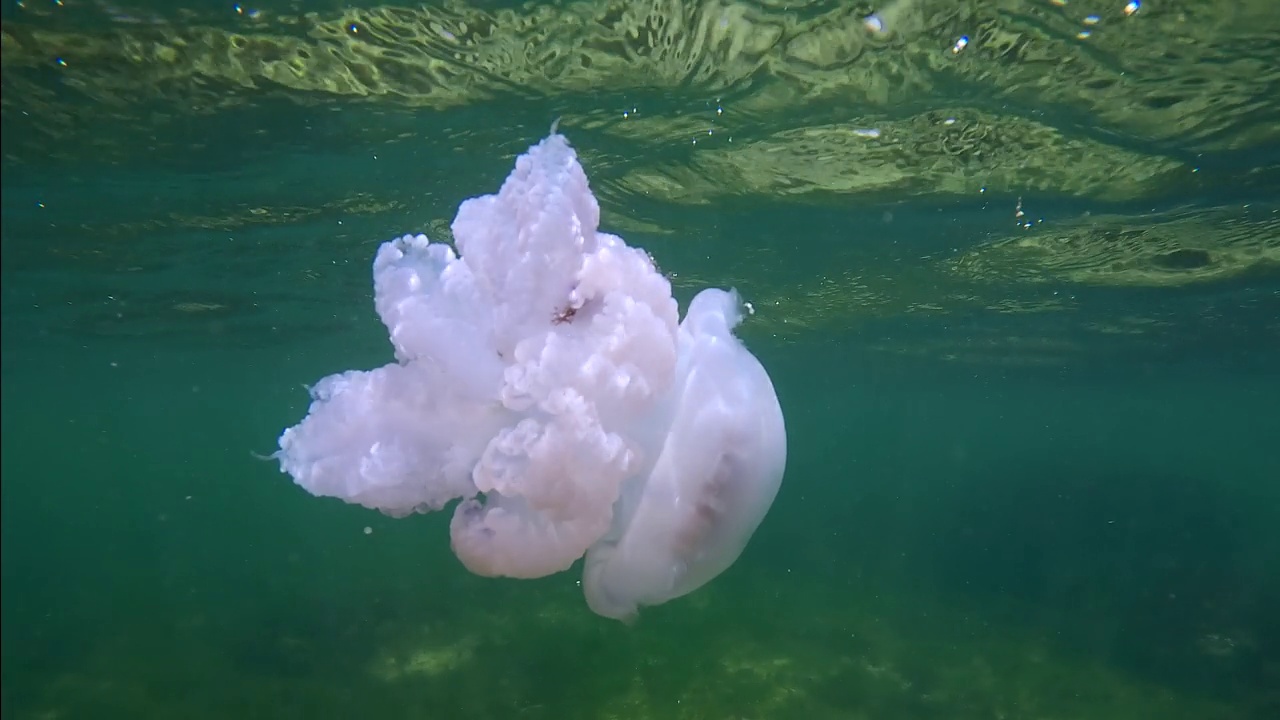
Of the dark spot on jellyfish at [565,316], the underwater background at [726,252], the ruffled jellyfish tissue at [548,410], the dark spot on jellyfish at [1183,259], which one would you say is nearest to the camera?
the ruffled jellyfish tissue at [548,410]

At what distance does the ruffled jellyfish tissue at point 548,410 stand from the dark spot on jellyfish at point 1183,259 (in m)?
10.8

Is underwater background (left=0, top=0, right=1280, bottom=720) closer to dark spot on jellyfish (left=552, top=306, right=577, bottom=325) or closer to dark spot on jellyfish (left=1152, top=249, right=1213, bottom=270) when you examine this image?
dark spot on jellyfish (left=1152, top=249, right=1213, bottom=270)

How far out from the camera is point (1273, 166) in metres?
8.17

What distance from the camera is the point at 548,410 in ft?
9.25

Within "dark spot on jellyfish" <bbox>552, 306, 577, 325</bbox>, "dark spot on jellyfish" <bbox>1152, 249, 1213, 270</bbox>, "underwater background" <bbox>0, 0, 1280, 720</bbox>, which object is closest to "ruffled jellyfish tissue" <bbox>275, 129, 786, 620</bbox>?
"dark spot on jellyfish" <bbox>552, 306, 577, 325</bbox>

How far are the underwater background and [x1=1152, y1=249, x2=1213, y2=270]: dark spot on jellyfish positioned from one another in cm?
15

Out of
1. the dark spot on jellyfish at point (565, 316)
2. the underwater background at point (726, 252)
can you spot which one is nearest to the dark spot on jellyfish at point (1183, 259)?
the underwater background at point (726, 252)

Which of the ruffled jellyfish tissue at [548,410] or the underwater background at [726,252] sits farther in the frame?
the underwater background at [726,252]

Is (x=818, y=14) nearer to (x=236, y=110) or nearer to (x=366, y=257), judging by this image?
(x=236, y=110)

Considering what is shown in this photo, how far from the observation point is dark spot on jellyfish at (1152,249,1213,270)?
11.4 metres

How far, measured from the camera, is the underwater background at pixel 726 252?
246 inches

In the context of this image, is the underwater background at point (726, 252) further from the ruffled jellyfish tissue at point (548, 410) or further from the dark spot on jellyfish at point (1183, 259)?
the ruffled jellyfish tissue at point (548, 410)

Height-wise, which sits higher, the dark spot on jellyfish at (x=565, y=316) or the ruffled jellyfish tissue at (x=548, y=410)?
the dark spot on jellyfish at (x=565, y=316)

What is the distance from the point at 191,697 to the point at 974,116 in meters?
10.2
